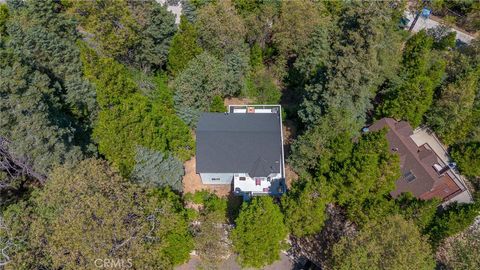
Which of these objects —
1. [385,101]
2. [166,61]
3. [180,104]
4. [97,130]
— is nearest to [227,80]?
[180,104]

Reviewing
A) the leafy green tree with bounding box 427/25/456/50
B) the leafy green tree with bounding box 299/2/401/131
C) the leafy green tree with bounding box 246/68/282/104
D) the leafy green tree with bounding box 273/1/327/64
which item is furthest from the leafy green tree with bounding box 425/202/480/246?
the leafy green tree with bounding box 427/25/456/50

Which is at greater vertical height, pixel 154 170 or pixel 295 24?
pixel 295 24

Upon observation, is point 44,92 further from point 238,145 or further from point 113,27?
point 238,145

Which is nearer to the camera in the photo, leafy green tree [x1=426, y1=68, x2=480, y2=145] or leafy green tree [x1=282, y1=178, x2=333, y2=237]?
leafy green tree [x1=282, y1=178, x2=333, y2=237]

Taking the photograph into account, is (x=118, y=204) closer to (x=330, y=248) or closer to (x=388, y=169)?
(x=330, y=248)

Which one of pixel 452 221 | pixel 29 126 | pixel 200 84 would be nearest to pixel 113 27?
pixel 200 84

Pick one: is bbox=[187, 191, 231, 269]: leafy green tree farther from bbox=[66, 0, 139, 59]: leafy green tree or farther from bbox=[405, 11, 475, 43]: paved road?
bbox=[405, 11, 475, 43]: paved road
